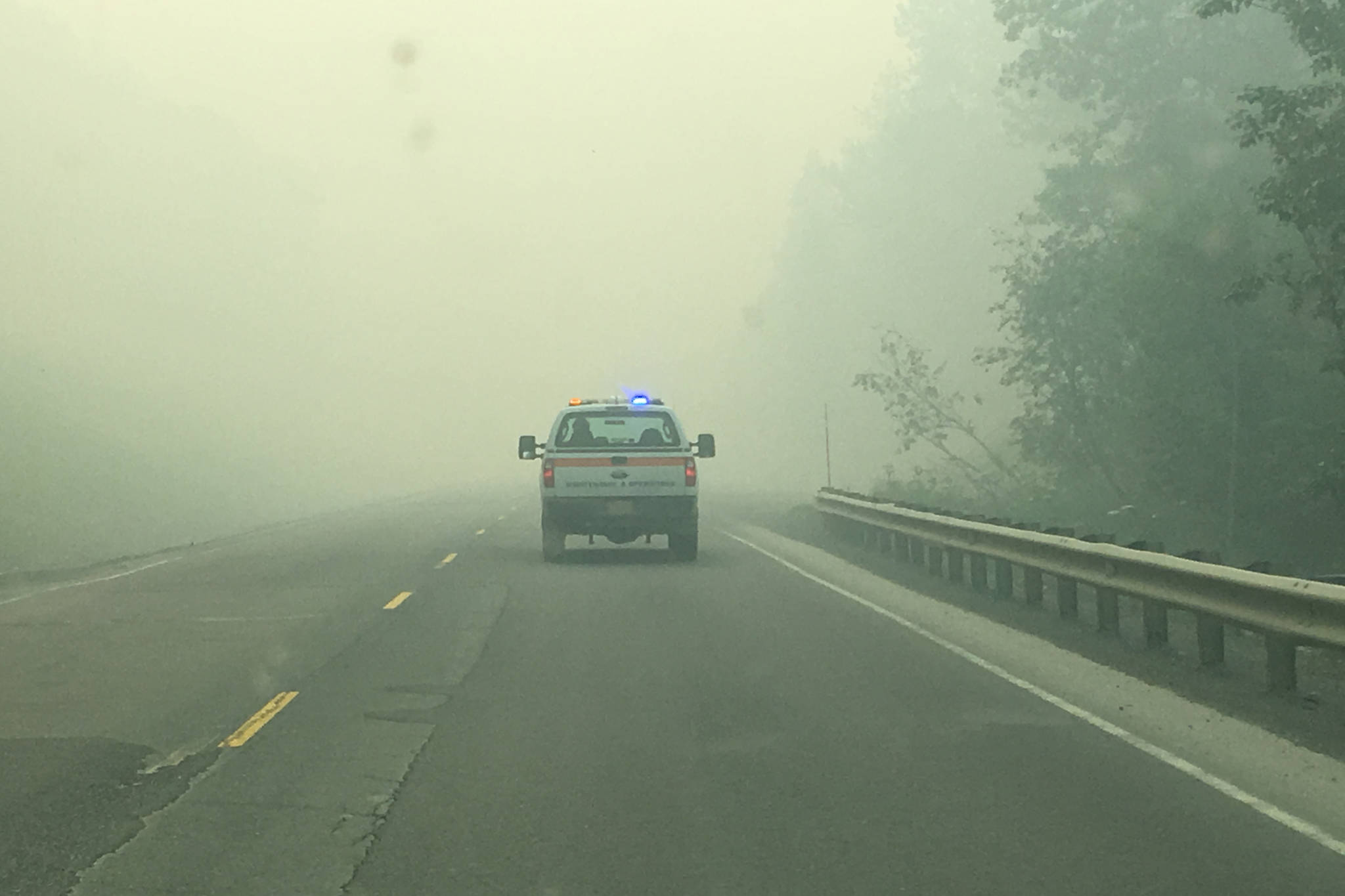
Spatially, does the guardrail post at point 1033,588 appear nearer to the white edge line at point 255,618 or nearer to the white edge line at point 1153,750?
the white edge line at point 1153,750

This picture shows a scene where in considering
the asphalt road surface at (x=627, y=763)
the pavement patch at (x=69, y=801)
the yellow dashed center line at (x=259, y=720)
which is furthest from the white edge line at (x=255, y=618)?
the pavement patch at (x=69, y=801)

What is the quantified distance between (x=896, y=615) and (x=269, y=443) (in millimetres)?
109546

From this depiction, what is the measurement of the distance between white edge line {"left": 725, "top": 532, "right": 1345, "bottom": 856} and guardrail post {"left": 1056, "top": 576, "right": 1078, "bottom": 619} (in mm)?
1366

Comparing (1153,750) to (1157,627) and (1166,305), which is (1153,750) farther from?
(1166,305)

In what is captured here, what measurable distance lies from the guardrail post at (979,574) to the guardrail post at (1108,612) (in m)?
3.34

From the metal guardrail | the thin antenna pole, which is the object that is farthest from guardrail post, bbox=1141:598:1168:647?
the thin antenna pole

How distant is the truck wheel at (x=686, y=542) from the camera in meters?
22.2

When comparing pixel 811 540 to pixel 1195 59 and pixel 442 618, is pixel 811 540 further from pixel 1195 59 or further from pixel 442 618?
pixel 1195 59

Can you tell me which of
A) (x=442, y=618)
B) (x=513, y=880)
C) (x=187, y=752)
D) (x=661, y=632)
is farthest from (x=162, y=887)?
(x=442, y=618)

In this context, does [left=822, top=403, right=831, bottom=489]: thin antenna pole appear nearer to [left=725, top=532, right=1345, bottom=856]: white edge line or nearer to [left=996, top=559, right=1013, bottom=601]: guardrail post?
[left=996, top=559, right=1013, bottom=601]: guardrail post

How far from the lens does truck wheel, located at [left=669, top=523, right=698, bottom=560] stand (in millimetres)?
22203

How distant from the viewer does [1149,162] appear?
36.0m

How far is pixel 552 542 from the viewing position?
73.6ft

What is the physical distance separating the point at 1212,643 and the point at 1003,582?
5.35m
